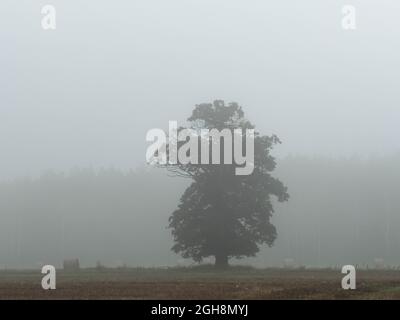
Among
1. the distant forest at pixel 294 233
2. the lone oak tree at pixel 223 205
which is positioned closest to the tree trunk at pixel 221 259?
the lone oak tree at pixel 223 205

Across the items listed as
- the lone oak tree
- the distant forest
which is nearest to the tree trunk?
the lone oak tree

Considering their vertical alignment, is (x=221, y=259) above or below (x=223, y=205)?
below

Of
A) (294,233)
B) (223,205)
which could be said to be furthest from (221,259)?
(294,233)

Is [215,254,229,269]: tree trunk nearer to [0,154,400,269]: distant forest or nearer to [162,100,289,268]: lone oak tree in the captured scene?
[162,100,289,268]: lone oak tree

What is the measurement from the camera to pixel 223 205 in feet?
177

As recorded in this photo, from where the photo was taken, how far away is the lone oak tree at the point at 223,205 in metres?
53.5

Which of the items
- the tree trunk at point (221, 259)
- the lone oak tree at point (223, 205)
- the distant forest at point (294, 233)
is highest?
the lone oak tree at point (223, 205)

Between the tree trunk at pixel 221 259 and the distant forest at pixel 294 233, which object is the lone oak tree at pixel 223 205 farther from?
the distant forest at pixel 294 233

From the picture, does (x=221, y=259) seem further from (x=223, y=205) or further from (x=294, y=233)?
(x=294, y=233)

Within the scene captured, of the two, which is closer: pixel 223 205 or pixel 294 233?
pixel 223 205

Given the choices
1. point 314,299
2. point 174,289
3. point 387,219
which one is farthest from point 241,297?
point 387,219

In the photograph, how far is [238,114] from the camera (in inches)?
2175

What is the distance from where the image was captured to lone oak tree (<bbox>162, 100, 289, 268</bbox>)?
53500 millimetres

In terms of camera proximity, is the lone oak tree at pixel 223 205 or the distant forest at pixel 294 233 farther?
the distant forest at pixel 294 233
